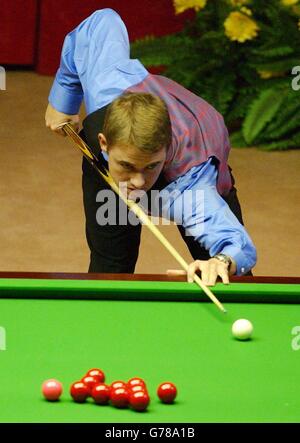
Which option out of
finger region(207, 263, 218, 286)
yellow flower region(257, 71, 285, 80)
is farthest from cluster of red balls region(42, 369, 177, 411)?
yellow flower region(257, 71, 285, 80)

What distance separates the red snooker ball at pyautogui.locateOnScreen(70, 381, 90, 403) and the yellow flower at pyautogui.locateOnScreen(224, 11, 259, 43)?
3.90m

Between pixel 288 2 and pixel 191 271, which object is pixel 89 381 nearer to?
pixel 191 271

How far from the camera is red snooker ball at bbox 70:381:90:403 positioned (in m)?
2.02

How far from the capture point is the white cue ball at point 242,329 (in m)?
2.31

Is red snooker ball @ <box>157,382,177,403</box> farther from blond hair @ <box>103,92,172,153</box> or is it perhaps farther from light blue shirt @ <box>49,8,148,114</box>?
light blue shirt @ <box>49,8,148,114</box>

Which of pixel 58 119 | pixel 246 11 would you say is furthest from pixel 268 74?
pixel 58 119

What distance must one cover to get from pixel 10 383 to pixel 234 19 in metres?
3.92

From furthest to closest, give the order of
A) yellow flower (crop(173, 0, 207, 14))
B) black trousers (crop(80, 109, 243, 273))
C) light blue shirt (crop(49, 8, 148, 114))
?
1. yellow flower (crop(173, 0, 207, 14))
2. black trousers (crop(80, 109, 243, 273))
3. light blue shirt (crop(49, 8, 148, 114))

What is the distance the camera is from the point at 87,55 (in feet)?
10.7

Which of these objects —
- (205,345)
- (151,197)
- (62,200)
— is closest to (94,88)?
(151,197)

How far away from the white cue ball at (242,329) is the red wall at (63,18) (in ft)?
14.2

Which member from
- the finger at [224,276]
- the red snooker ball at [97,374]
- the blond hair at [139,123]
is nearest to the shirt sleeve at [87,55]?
the blond hair at [139,123]

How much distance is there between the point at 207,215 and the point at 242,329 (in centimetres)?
55

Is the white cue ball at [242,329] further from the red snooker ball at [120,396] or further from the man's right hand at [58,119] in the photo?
the man's right hand at [58,119]
